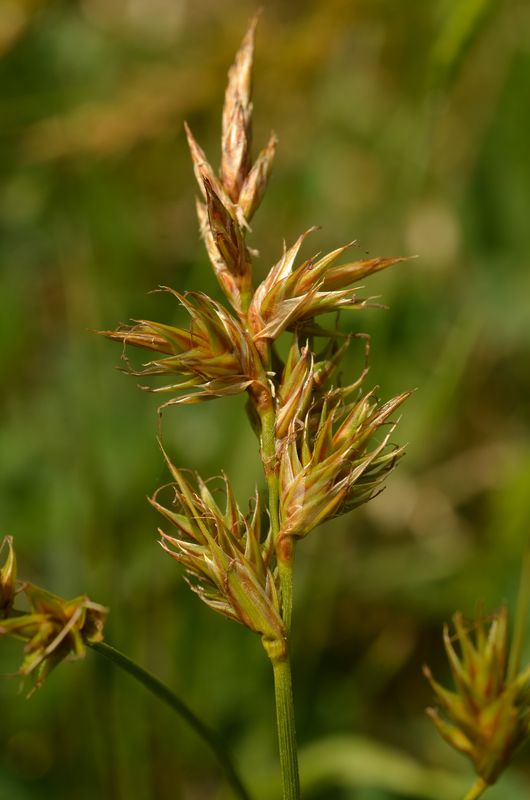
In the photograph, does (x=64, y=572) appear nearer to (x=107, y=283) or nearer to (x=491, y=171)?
(x=107, y=283)

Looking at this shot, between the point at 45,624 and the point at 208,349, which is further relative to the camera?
the point at 208,349

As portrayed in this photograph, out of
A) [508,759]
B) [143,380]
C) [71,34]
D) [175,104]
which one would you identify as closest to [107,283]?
[143,380]

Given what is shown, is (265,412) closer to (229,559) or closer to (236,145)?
(229,559)

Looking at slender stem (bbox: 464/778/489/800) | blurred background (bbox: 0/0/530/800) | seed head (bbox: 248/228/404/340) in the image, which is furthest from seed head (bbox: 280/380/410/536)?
blurred background (bbox: 0/0/530/800)

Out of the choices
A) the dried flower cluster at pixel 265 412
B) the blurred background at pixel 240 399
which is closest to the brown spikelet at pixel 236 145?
the dried flower cluster at pixel 265 412

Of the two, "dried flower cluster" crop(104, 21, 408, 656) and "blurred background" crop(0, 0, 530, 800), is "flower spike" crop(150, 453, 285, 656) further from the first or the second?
"blurred background" crop(0, 0, 530, 800)

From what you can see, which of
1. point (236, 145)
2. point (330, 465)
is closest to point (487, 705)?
point (330, 465)
